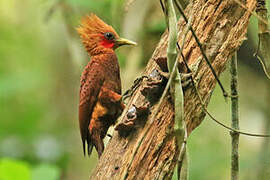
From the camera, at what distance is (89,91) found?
12.2 feet

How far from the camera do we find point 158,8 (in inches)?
231

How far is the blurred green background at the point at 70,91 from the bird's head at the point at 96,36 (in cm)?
91

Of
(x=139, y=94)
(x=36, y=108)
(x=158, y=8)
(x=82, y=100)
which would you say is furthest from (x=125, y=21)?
(x=139, y=94)

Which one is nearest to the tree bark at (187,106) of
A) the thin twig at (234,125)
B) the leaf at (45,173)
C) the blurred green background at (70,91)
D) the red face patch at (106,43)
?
the thin twig at (234,125)

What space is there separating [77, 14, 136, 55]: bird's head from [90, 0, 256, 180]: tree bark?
126 cm

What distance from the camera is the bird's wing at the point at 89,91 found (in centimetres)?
372

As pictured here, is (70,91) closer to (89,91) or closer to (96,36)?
(96,36)

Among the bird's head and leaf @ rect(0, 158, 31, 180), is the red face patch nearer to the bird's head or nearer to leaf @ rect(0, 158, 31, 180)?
the bird's head

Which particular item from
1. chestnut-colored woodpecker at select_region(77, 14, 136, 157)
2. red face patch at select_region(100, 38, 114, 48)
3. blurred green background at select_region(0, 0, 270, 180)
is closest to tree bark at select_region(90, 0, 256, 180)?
chestnut-colored woodpecker at select_region(77, 14, 136, 157)

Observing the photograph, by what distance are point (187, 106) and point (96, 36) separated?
1.57 metres

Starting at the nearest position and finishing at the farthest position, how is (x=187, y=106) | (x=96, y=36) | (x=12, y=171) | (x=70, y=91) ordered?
(x=187, y=106) < (x=12, y=171) < (x=96, y=36) < (x=70, y=91)

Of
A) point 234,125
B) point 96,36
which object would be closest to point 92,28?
point 96,36

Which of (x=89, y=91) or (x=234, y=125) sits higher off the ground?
(x=89, y=91)

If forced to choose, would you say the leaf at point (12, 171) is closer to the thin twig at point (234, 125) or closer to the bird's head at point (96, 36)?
the bird's head at point (96, 36)
